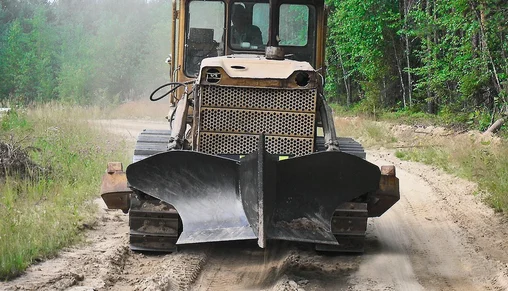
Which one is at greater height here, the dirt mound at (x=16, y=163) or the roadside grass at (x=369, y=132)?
the dirt mound at (x=16, y=163)

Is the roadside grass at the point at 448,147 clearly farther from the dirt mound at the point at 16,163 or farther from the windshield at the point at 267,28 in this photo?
the dirt mound at the point at 16,163

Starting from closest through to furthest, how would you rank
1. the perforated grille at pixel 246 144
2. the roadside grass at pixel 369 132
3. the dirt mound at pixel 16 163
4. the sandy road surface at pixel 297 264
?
the sandy road surface at pixel 297 264, the perforated grille at pixel 246 144, the dirt mound at pixel 16 163, the roadside grass at pixel 369 132

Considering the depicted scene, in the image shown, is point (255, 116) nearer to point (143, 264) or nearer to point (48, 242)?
point (143, 264)

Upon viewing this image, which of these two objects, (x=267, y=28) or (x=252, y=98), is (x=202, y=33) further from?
(x=252, y=98)

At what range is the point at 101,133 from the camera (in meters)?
17.7

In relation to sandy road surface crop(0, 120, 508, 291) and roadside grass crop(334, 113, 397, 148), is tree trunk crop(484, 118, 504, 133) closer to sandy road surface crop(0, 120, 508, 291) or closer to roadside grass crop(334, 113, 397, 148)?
roadside grass crop(334, 113, 397, 148)

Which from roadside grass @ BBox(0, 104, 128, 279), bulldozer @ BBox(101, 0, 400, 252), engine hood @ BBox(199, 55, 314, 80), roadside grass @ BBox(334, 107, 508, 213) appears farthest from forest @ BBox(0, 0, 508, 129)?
bulldozer @ BBox(101, 0, 400, 252)

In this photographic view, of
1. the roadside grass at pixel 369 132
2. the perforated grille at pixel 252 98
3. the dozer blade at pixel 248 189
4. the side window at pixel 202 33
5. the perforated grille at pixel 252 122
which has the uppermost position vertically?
the side window at pixel 202 33

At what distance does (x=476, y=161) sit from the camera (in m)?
12.7

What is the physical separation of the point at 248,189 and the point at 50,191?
4426 millimetres

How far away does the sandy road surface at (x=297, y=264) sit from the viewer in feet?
20.2

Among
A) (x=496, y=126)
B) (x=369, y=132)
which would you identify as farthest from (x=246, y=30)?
(x=369, y=132)

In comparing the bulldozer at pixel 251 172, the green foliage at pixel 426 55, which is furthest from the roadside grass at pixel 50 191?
the green foliage at pixel 426 55

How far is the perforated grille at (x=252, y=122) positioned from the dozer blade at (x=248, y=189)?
61 cm
